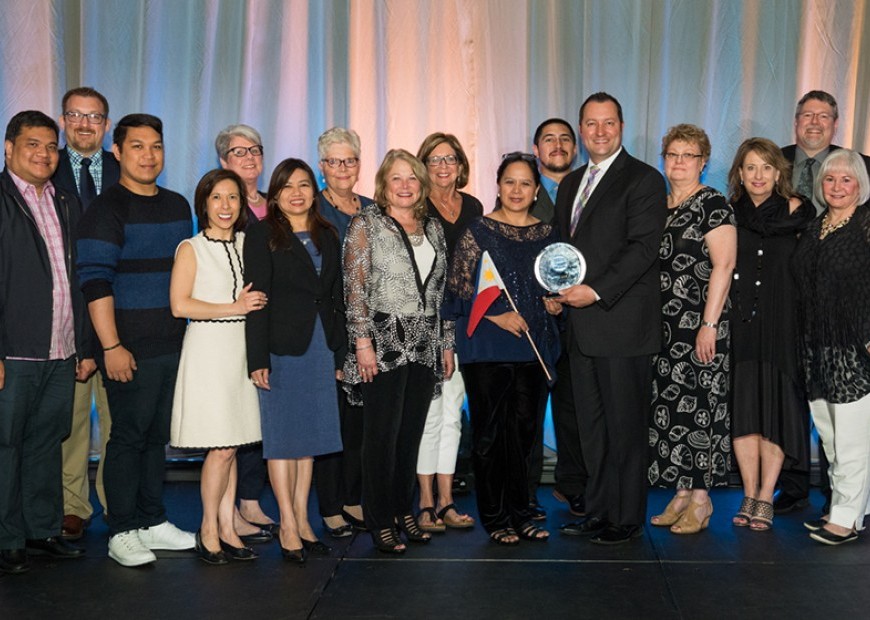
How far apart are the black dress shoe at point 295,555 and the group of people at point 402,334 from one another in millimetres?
13

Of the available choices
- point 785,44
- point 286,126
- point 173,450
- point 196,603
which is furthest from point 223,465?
point 785,44

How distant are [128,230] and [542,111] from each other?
8.10ft

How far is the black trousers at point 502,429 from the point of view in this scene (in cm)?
395

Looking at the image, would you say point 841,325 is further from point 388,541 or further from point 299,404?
point 299,404

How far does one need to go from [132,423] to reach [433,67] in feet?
8.62

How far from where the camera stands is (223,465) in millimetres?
3770

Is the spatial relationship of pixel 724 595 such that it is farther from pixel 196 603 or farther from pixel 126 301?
pixel 126 301

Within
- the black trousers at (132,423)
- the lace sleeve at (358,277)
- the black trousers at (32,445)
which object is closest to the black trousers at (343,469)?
the lace sleeve at (358,277)

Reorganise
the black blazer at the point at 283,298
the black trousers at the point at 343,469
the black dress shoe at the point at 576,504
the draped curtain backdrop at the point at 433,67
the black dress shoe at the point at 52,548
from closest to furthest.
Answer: the black blazer at the point at 283,298
the black dress shoe at the point at 52,548
the black trousers at the point at 343,469
the black dress shoe at the point at 576,504
the draped curtain backdrop at the point at 433,67

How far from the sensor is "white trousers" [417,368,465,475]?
423 centimetres

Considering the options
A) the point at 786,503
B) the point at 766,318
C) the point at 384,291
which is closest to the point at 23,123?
the point at 384,291

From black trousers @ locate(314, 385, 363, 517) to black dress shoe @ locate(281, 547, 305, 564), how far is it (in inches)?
17.8

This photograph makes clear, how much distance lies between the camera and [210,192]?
373 cm

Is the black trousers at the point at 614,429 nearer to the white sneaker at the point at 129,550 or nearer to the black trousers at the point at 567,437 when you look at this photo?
the black trousers at the point at 567,437
